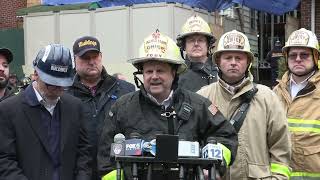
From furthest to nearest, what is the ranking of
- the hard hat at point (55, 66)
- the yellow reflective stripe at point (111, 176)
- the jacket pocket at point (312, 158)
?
the jacket pocket at point (312, 158) < the hard hat at point (55, 66) < the yellow reflective stripe at point (111, 176)

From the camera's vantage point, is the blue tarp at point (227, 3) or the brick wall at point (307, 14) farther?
the brick wall at point (307, 14)

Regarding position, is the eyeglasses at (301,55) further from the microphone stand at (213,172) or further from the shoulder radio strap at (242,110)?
the microphone stand at (213,172)

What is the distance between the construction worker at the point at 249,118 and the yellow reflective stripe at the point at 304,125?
845 mm

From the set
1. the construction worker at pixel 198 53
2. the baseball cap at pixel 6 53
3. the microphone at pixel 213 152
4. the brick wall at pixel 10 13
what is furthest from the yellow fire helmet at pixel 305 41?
the brick wall at pixel 10 13

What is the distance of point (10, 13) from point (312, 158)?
17641 millimetres

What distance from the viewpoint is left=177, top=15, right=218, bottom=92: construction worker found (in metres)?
5.10

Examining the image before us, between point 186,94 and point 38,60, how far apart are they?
97 centimetres

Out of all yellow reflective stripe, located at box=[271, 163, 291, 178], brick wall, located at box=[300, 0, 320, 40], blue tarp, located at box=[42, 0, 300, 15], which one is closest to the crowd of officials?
yellow reflective stripe, located at box=[271, 163, 291, 178]

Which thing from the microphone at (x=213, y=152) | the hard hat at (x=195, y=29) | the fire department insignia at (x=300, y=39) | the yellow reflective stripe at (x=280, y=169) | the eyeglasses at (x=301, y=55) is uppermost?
the hard hat at (x=195, y=29)

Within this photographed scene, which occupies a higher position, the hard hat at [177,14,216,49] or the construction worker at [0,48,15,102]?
the hard hat at [177,14,216,49]

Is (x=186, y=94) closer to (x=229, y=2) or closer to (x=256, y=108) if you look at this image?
(x=256, y=108)

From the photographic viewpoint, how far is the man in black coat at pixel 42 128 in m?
3.34

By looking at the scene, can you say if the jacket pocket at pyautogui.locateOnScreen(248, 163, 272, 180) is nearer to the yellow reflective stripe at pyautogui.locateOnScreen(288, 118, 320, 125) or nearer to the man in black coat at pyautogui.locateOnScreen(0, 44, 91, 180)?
the yellow reflective stripe at pyautogui.locateOnScreen(288, 118, 320, 125)

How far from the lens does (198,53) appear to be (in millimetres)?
5121
